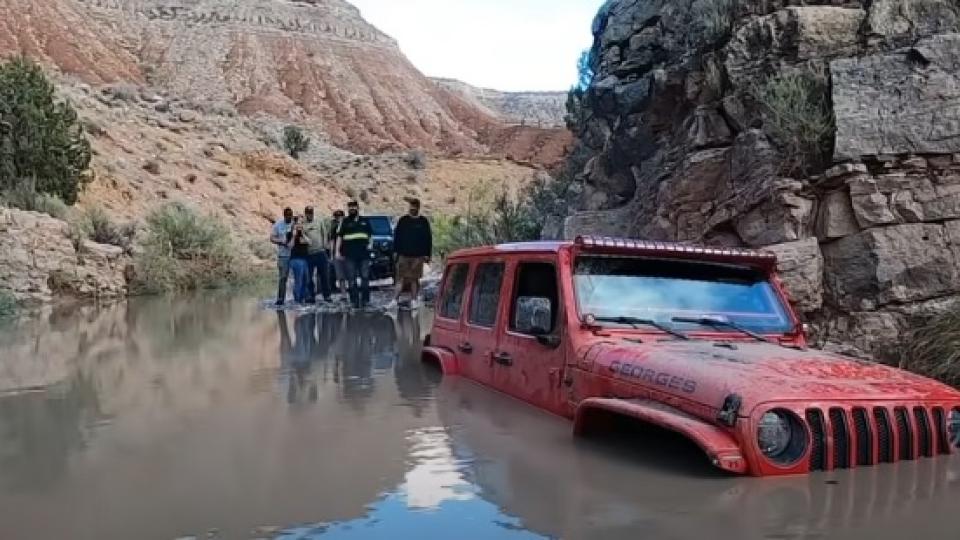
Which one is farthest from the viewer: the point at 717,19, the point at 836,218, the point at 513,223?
the point at 513,223

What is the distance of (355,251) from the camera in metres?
16.4

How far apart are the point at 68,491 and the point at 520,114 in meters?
96.7

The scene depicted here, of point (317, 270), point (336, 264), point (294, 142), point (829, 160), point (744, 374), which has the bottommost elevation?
point (744, 374)

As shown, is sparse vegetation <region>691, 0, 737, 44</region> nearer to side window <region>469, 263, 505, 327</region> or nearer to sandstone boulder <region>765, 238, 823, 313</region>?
sandstone boulder <region>765, 238, 823, 313</region>


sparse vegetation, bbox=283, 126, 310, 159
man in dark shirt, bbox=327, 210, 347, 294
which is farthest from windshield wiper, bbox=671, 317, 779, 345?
sparse vegetation, bbox=283, 126, 310, 159

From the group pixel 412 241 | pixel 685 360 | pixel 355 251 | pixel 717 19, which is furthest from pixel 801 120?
pixel 355 251

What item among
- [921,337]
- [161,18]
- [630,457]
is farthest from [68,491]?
[161,18]

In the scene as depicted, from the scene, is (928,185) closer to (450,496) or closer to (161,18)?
(450,496)

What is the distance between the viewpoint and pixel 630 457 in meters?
5.09

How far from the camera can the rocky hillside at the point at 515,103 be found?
94812 mm

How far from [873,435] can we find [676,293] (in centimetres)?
167

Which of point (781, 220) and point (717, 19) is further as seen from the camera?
point (717, 19)

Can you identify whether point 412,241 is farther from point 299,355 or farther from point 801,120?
point 801,120

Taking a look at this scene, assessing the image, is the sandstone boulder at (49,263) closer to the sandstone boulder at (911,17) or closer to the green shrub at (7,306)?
the green shrub at (7,306)
